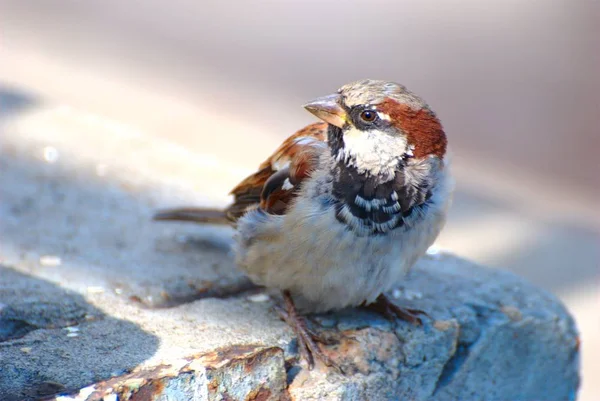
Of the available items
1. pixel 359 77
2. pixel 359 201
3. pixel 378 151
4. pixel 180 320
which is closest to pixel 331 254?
pixel 359 201

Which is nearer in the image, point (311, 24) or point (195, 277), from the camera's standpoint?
point (195, 277)

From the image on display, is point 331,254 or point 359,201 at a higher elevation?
point 359,201

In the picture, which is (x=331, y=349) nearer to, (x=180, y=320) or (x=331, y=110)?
(x=180, y=320)

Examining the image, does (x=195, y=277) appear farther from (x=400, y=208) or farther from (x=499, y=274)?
(x=499, y=274)

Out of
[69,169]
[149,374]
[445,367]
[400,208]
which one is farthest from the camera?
[69,169]

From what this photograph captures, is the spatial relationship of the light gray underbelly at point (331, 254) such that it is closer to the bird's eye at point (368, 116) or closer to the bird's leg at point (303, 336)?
the bird's leg at point (303, 336)

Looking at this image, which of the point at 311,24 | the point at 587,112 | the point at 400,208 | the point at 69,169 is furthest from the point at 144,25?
the point at 400,208

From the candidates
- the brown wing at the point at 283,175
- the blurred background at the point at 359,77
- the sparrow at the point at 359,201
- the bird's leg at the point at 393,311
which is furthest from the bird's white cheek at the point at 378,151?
the blurred background at the point at 359,77

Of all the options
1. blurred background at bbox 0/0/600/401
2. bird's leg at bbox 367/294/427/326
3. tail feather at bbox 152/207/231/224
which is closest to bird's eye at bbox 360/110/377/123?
bird's leg at bbox 367/294/427/326
